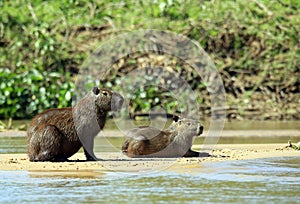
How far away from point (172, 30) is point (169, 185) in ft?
37.3

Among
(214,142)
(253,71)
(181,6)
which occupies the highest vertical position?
(181,6)

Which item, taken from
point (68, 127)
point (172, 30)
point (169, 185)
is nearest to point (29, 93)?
point (172, 30)

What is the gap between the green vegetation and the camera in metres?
18.0

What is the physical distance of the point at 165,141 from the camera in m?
11.3

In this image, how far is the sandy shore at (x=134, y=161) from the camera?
9414 mm

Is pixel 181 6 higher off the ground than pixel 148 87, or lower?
higher

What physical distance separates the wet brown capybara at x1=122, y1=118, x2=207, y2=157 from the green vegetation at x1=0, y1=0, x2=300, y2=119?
646 cm

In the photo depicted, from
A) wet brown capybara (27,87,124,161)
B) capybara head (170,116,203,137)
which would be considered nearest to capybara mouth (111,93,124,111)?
wet brown capybara (27,87,124,161)

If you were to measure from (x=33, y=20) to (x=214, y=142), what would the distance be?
7948 mm

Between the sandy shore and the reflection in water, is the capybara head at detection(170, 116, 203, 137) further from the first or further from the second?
the reflection in water

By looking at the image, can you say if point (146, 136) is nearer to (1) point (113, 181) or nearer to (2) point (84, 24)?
A: (1) point (113, 181)

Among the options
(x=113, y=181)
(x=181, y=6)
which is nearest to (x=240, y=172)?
(x=113, y=181)

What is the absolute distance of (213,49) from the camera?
62.2 ft

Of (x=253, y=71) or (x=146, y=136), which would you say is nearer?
(x=146, y=136)
